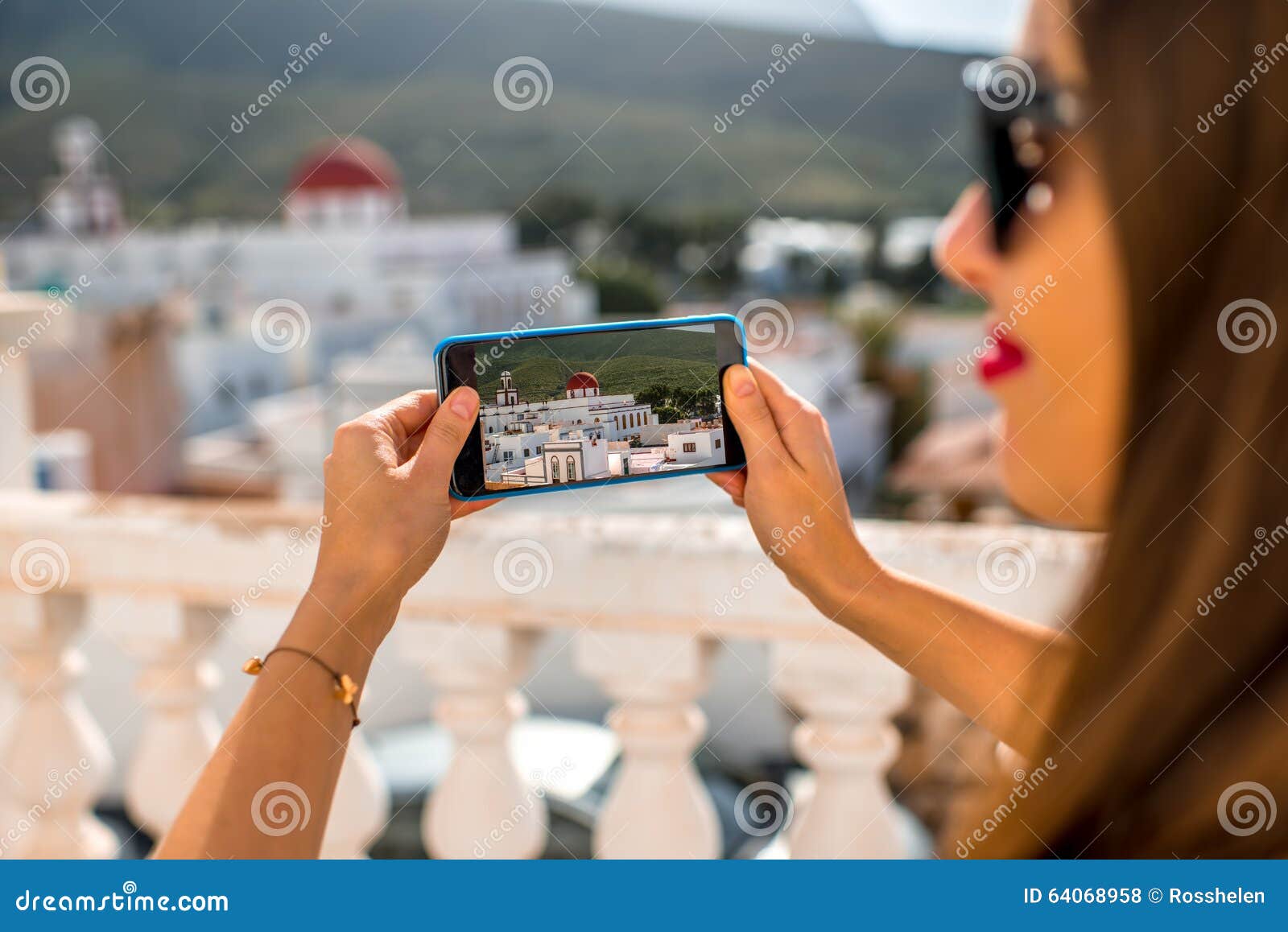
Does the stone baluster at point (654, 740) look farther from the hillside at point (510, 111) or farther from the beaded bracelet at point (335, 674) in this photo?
the hillside at point (510, 111)

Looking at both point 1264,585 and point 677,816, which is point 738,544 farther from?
point 1264,585

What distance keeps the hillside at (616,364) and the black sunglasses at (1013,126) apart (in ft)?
0.93

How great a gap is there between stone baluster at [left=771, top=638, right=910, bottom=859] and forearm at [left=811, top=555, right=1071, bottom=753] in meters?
0.28

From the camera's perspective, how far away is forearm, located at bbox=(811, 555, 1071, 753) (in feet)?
3.18

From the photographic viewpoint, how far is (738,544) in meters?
1.27

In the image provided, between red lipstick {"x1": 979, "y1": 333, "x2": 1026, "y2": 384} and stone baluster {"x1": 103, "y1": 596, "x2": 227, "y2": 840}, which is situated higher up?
red lipstick {"x1": 979, "y1": 333, "x2": 1026, "y2": 384}

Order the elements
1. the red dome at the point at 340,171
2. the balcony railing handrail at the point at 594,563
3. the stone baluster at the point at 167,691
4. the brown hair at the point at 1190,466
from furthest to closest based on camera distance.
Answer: the red dome at the point at 340,171, the stone baluster at the point at 167,691, the balcony railing handrail at the point at 594,563, the brown hair at the point at 1190,466

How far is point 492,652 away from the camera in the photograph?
1.36 meters

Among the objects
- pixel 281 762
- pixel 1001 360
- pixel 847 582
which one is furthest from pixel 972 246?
pixel 281 762

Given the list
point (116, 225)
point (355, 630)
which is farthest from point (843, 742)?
point (116, 225)

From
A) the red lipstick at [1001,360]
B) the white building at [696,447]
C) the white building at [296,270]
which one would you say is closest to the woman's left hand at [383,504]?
the white building at [696,447]

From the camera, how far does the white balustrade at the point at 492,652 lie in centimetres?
128

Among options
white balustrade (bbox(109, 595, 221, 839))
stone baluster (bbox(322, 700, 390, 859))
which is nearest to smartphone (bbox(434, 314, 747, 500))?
stone baluster (bbox(322, 700, 390, 859))

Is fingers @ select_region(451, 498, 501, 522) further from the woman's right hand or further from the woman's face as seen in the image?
the woman's face
